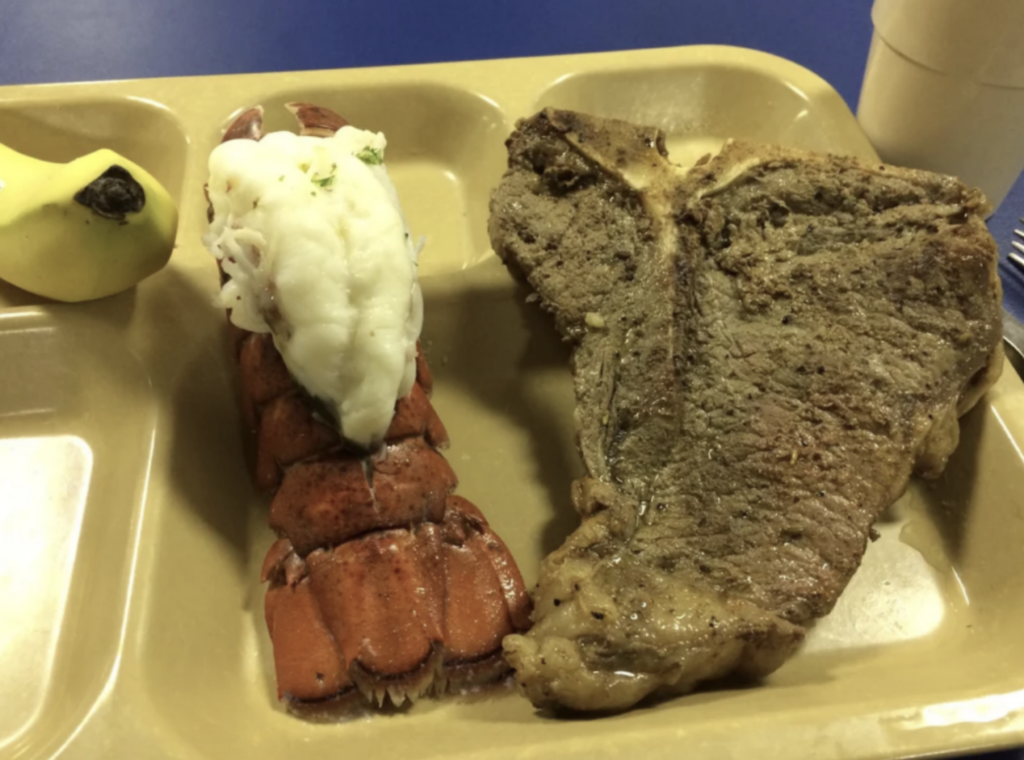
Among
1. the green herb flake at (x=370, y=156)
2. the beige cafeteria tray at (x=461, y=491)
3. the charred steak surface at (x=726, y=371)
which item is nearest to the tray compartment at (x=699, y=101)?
the beige cafeteria tray at (x=461, y=491)

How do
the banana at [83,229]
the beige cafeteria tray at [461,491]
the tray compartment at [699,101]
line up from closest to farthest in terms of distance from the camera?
1. the beige cafeteria tray at [461,491]
2. the banana at [83,229]
3. the tray compartment at [699,101]

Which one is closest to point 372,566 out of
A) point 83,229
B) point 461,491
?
point 461,491

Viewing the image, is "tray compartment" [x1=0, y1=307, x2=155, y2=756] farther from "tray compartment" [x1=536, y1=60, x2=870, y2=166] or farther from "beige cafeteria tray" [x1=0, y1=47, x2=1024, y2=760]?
"tray compartment" [x1=536, y1=60, x2=870, y2=166]

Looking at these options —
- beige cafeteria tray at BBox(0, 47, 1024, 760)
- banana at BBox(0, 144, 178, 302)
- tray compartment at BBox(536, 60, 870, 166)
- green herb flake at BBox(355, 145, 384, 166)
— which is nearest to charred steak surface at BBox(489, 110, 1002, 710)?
beige cafeteria tray at BBox(0, 47, 1024, 760)

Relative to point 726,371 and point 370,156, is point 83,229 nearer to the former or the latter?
point 370,156

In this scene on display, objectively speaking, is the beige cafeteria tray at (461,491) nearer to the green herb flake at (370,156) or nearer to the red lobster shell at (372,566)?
the red lobster shell at (372,566)

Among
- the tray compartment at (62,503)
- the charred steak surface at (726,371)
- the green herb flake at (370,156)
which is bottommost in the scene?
the tray compartment at (62,503)

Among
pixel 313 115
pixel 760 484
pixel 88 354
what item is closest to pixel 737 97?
pixel 313 115

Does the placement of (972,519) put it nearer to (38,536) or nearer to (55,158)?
(38,536)
